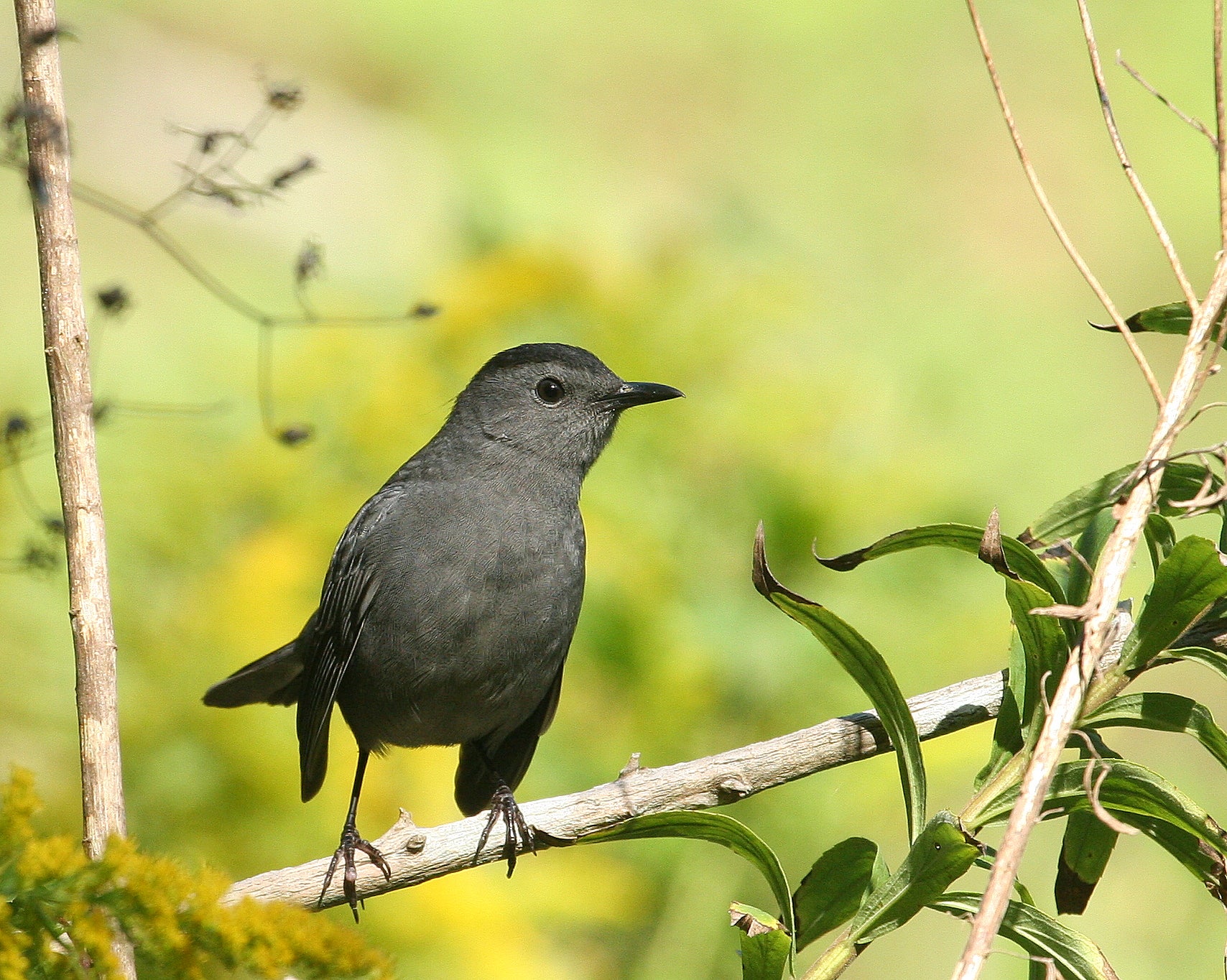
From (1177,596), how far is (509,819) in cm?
209

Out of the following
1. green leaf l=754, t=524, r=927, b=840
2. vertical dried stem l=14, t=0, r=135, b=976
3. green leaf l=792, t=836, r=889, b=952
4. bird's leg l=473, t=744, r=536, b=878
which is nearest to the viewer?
vertical dried stem l=14, t=0, r=135, b=976

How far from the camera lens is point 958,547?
2.27 metres

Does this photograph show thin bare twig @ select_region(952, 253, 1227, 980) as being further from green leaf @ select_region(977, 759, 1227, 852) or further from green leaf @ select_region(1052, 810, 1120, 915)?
green leaf @ select_region(1052, 810, 1120, 915)

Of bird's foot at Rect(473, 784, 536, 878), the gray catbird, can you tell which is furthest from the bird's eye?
bird's foot at Rect(473, 784, 536, 878)

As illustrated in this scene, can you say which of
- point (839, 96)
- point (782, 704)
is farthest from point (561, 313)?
point (839, 96)

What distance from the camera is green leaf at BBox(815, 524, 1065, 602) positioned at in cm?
217

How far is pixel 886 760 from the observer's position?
14.7 feet

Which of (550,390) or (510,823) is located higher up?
(550,390)

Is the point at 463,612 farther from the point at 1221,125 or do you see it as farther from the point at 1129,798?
the point at 1221,125

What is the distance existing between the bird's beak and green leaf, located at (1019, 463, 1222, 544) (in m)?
1.96

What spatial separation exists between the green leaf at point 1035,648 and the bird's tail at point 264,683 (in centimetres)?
260

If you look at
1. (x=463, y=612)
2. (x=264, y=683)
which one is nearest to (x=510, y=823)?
(x=463, y=612)

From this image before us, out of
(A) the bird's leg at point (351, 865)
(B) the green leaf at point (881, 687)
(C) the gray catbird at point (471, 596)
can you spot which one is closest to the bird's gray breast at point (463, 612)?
(C) the gray catbird at point (471, 596)

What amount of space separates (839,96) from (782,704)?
774cm
